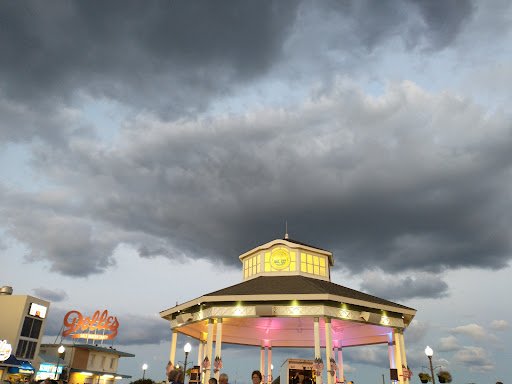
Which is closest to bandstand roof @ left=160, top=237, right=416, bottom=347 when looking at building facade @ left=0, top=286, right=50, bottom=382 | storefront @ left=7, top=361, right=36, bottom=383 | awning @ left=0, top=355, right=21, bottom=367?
awning @ left=0, top=355, right=21, bottom=367

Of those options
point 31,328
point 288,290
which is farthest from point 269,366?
point 31,328

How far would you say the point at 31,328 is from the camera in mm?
52125

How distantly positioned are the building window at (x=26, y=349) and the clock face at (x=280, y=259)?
3816 cm

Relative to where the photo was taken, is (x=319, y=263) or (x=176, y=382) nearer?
(x=176, y=382)

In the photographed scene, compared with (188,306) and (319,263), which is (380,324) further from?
(188,306)

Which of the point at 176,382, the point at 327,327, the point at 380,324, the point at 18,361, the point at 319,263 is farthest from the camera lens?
the point at 18,361

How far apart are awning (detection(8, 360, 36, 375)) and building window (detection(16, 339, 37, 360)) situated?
4.95 ft

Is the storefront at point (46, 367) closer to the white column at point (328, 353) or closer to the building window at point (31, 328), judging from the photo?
the building window at point (31, 328)

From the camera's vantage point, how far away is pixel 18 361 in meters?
47.3

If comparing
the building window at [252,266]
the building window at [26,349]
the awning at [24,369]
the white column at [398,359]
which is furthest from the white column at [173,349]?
the building window at [26,349]

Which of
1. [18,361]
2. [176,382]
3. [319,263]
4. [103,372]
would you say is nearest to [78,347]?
[103,372]

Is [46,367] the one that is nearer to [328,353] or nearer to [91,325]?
[91,325]

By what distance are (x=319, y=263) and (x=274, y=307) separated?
11.0 m

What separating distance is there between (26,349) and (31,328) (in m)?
2.57
